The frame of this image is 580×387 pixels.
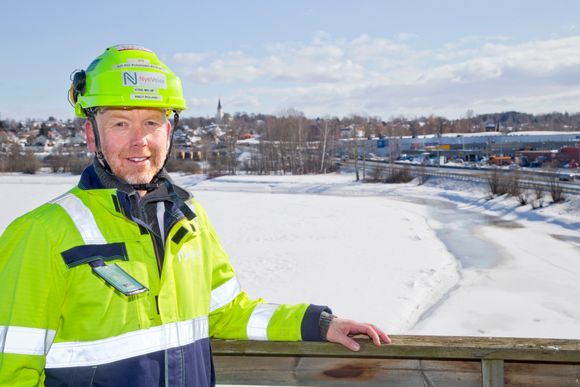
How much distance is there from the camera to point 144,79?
1762 millimetres

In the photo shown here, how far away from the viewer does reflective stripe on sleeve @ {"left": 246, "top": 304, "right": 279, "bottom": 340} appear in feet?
6.56

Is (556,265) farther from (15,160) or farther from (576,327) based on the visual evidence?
(15,160)

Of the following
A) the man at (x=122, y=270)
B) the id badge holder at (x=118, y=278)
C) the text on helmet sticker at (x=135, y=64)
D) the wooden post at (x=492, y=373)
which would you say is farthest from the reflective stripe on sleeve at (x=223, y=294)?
the wooden post at (x=492, y=373)

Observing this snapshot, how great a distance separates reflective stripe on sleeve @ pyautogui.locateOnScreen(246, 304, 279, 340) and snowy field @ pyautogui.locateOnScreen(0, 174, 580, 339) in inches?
349

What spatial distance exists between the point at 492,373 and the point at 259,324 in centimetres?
84

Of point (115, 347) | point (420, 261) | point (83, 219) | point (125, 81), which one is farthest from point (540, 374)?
point (420, 261)

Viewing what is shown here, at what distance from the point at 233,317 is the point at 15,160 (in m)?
93.3

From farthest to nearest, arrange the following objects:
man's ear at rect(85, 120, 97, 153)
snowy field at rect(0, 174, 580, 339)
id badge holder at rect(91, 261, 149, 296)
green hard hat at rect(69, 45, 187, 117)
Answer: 1. snowy field at rect(0, 174, 580, 339)
2. man's ear at rect(85, 120, 97, 153)
3. green hard hat at rect(69, 45, 187, 117)
4. id badge holder at rect(91, 261, 149, 296)

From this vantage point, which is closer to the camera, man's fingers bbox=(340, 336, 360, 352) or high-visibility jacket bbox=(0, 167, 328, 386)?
high-visibility jacket bbox=(0, 167, 328, 386)

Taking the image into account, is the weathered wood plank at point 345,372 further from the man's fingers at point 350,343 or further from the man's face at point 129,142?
the man's face at point 129,142

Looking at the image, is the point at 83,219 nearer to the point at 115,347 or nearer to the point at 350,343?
the point at 115,347

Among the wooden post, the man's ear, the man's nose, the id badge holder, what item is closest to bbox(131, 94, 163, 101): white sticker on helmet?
the man's nose

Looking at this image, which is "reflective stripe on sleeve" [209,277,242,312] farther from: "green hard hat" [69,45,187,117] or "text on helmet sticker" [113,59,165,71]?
"text on helmet sticker" [113,59,165,71]

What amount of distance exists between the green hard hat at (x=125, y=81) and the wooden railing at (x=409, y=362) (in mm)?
934
